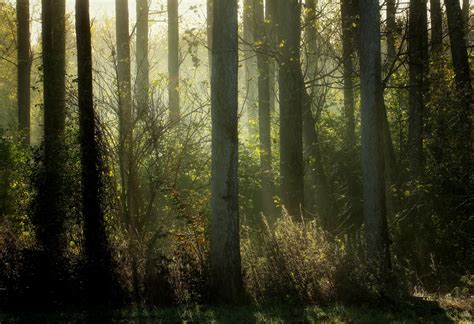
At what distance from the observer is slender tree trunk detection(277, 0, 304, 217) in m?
14.8

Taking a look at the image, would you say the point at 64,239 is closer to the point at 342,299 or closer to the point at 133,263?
the point at 133,263

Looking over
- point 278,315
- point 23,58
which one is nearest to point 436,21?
point 278,315

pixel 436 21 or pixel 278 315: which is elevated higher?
pixel 436 21

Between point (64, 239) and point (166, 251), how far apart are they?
207 cm

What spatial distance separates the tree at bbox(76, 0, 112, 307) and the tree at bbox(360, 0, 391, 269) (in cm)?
524

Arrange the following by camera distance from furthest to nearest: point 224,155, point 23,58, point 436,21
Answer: point 23,58 → point 436,21 → point 224,155

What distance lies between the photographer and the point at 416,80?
17.5m

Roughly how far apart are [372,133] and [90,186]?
18.6 ft

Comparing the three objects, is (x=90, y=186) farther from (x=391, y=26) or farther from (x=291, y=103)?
(x=391, y=26)

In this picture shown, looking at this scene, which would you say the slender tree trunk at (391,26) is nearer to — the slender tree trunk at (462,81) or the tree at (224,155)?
the slender tree trunk at (462,81)

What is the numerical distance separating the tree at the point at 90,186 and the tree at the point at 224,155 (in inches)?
71.3

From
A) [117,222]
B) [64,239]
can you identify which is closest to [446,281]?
[117,222]

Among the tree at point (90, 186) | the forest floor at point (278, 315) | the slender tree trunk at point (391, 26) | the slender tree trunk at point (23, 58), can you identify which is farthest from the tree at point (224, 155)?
the slender tree trunk at point (23, 58)

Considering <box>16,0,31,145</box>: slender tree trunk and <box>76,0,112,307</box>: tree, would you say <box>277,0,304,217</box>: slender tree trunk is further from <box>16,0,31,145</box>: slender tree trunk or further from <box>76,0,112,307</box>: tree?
<box>16,0,31,145</box>: slender tree trunk
